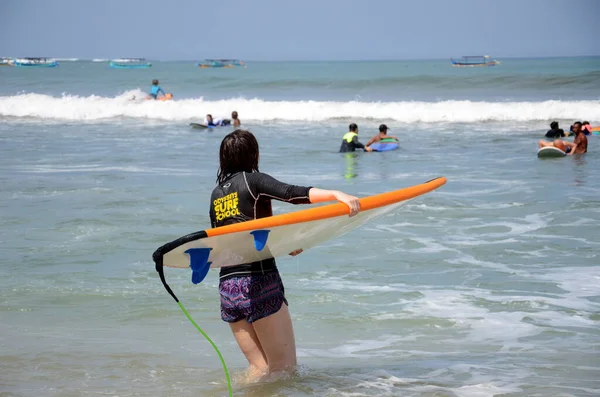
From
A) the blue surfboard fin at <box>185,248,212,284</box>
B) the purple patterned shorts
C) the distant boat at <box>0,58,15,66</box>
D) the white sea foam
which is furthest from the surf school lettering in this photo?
the distant boat at <box>0,58,15,66</box>

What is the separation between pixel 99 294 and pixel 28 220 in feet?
12.8

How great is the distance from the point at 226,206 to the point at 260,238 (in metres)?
0.32

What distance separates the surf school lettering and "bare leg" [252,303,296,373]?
0.59 m

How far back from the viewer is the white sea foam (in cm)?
3052

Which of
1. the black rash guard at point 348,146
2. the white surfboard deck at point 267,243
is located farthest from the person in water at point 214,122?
the white surfboard deck at point 267,243

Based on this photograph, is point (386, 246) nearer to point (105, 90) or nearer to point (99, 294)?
point (99, 294)

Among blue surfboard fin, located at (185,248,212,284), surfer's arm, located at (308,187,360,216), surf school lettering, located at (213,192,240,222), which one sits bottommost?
blue surfboard fin, located at (185,248,212,284)

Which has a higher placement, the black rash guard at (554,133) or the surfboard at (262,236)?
the surfboard at (262,236)

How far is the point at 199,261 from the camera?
394 cm

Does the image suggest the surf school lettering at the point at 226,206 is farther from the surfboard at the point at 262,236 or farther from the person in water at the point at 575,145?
the person in water at the point at 575,145

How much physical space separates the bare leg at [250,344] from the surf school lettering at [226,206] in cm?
60

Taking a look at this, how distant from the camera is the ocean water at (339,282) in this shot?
5168mm

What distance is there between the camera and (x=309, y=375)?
5.02m

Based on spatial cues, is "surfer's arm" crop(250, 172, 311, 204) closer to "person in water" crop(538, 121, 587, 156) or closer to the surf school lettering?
the surf school lettering
